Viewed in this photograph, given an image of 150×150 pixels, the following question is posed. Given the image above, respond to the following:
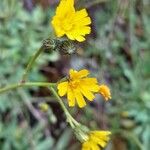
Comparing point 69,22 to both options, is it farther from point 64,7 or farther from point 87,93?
point 87,93

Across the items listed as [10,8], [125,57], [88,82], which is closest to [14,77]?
[10,8]

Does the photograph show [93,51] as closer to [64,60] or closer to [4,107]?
[64,60]

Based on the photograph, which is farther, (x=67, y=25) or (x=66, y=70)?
(x=66, y=70)

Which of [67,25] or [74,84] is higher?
[67,25]

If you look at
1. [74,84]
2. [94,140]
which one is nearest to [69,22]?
[74,84]

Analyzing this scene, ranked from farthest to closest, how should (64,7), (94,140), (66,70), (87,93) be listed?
(66,70)
(94,140)
(87,93)
(64,7)

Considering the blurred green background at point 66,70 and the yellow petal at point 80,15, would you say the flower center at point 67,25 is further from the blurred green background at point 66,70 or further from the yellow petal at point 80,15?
the blurred green background at point 66,70

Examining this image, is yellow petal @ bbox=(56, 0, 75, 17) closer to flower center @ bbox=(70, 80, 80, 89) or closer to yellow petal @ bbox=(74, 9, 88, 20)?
yellow petal @ bbox=(74, 9, 88, 20)
